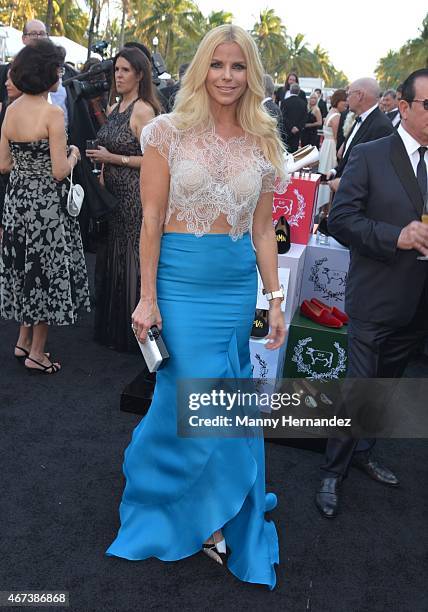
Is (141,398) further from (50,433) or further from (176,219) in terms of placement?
(176,219)

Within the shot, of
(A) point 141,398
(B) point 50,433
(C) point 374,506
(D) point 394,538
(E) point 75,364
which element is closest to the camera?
(D) point 394,538

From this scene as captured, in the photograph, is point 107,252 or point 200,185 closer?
point 200,185

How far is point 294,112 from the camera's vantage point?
1284 centimetres

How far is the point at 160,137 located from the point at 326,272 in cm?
236

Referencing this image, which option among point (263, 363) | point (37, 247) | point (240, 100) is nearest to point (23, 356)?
point (37, 247)

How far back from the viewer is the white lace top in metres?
2.33

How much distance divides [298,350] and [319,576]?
176 centimetres

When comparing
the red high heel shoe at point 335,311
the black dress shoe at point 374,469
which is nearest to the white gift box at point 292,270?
the red high heel shoe at point 335,311

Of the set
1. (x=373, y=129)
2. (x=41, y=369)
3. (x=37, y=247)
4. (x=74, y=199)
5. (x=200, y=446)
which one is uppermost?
(x=373, y=129)

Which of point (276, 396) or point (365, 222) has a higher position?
point (365, 222)

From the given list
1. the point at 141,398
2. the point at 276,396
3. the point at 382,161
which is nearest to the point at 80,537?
the point at 141,398

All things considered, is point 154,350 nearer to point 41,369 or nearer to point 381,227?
point 381,227

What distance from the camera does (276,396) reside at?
408 cm

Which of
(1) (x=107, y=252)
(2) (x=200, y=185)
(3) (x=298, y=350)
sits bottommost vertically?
(3) (x=298, y=350)
